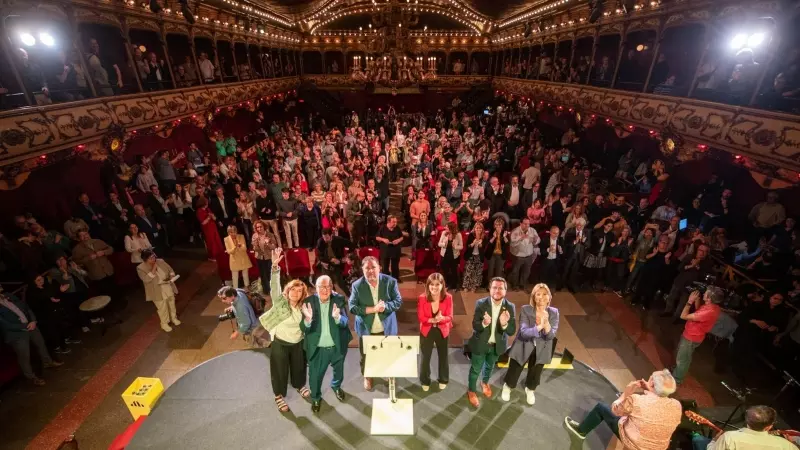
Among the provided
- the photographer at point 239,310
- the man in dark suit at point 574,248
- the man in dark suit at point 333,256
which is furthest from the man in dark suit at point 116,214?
the man in dark suit at point 574,248

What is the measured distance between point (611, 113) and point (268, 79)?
1559cm

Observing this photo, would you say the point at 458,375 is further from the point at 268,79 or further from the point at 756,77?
the point at 268,79

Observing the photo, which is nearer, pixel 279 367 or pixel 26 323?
pixel 279 367

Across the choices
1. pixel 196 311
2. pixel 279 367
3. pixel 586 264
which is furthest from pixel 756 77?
pixel 196 311

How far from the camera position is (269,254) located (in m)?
6.40

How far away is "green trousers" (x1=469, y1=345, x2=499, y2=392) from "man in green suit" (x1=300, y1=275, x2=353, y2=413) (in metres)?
1.56

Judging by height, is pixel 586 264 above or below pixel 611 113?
below

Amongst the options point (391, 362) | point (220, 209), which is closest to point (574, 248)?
point (391, 362)

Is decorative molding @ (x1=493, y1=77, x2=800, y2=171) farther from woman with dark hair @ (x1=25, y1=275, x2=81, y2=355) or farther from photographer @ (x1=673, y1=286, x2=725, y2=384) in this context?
woman with dark hair @ (x1=25, y1=275, x2=81, y2=355)

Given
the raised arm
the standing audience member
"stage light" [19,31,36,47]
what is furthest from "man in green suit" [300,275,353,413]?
"stage light" [19,31,36,47]

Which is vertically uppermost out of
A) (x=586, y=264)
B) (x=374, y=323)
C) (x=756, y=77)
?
(x=756, y=77)

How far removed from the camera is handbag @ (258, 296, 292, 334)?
3814 millimetres

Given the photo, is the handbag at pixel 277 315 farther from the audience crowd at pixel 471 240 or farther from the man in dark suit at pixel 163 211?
the man in dark suit at pixel 163 211

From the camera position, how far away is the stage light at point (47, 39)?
7.72 metres
